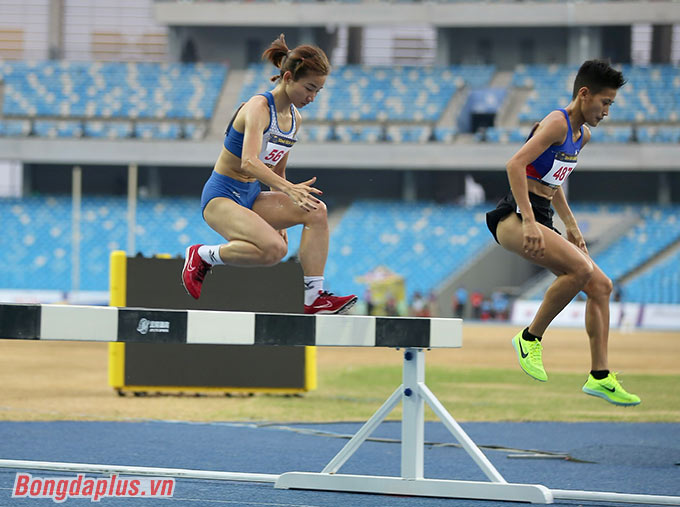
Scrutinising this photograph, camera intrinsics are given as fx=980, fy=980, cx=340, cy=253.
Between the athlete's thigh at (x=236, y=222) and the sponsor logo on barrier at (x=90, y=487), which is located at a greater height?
the athlete's thigh at (x=236, y=222)

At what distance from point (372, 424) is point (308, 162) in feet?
115

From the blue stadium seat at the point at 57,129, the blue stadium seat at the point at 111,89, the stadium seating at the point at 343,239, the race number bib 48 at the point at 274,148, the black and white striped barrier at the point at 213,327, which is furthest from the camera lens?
the blue stadium seat at the point at 111,89

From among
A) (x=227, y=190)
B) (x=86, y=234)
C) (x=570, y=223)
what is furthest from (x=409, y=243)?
(x=227, y=190)

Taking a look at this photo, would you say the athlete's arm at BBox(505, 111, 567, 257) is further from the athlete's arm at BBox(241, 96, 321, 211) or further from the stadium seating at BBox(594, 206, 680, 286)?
the stadium seating at BBox(594, 206, 680, 286)

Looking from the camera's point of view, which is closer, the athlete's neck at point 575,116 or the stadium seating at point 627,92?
the athlete's neck at point 575,116

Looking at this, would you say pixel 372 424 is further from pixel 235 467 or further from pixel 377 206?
pixel 377 206

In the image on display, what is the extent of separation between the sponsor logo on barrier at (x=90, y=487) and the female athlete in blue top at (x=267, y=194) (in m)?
1.20

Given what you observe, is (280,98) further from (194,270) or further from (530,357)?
(530,357)

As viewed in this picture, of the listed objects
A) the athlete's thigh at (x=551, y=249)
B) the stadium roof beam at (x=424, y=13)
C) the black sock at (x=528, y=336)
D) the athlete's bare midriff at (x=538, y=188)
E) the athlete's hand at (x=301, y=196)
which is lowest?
the black sock at (x=528, y=336)

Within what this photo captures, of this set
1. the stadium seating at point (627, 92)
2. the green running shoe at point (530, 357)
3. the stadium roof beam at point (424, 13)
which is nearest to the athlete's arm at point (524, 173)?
the green running shoe at point (530, 357)

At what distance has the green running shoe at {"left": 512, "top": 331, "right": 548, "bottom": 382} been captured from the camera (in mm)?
5414

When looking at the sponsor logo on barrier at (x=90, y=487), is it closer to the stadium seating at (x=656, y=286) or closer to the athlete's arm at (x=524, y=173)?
the athlete's arm at (x=524, y=173)

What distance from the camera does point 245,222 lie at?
568cm

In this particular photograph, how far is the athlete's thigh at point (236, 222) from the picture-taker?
18.6 ft
